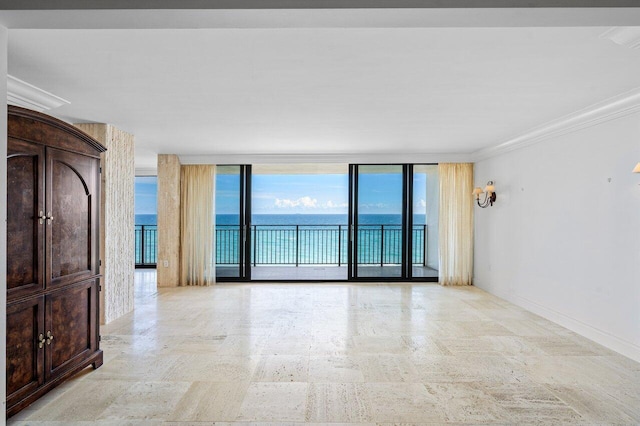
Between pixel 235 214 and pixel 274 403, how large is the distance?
525 centimetres

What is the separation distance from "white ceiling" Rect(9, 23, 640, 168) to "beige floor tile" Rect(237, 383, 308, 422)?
240 cm

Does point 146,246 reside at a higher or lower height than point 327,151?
lower

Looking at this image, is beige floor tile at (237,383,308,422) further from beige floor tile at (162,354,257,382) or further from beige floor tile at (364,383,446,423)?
beige floor tile at (364,383,446,423)

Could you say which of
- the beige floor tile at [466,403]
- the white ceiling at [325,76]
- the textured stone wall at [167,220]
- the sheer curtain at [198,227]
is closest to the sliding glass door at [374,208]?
the white ceiling at [325,76]

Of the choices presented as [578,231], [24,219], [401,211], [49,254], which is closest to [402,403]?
[49,254]

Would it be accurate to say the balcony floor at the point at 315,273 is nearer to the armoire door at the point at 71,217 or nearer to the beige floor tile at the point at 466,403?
the armoire door at the point at 71,217

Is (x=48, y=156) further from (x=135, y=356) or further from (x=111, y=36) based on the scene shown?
(x=135, y=356)

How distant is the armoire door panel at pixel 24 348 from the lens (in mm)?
2490

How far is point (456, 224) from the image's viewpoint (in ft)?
24.4

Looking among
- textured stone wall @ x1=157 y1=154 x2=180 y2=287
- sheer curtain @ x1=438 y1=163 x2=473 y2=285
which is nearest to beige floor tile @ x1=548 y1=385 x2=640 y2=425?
sheer curtain @ x1=438 y1=163 x2=473 y2=285

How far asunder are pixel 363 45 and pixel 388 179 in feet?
17.3

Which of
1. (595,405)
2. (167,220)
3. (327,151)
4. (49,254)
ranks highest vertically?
(327,151)

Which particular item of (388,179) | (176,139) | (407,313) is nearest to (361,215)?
(388,179)

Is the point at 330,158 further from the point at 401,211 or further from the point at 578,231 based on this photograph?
the point at 578,231
